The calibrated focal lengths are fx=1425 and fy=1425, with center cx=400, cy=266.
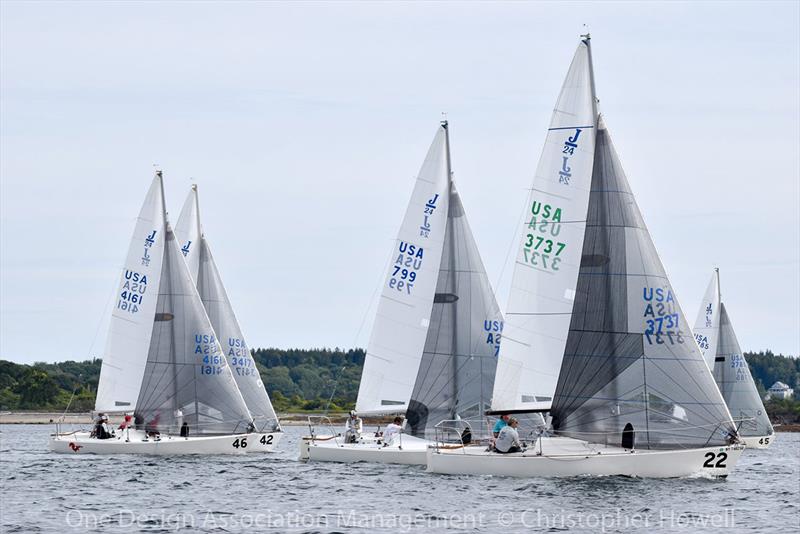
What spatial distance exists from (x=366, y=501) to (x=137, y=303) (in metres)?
21.7

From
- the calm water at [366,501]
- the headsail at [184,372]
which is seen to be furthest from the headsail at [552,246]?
the headsail at [184,372]

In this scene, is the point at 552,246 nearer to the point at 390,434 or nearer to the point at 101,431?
the point at 390,434

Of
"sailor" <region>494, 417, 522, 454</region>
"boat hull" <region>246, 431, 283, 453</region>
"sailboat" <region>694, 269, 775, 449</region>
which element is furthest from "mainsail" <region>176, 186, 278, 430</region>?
"sailboat" <region>694, 269, 775, 449</region>

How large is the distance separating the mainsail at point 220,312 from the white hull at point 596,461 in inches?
703

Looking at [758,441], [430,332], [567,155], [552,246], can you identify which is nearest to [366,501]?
[552,246]

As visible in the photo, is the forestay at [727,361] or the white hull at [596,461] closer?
the white hull at [596,461]

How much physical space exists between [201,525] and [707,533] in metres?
9.73

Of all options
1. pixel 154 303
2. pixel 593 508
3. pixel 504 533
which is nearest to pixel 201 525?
pixel 504 533

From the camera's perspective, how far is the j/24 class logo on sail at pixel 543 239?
119 feet

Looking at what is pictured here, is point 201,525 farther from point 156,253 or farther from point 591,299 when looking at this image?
point 156,253

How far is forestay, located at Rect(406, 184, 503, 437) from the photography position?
43.2 metres

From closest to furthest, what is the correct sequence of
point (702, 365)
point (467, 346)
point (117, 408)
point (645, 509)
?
point (645, 509) < point (702, 365) < point (467, 346) < point (117, 408)

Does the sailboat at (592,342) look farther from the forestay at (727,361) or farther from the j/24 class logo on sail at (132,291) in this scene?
the forestay at (727,361)

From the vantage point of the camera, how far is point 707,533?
88.1 feet
